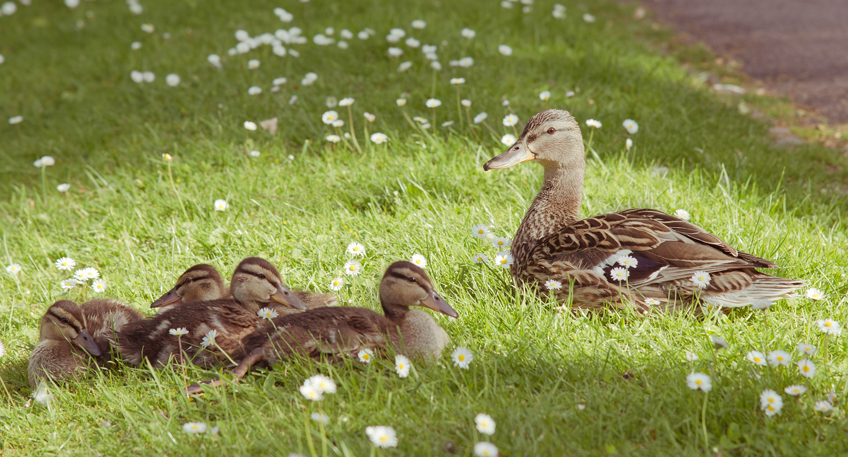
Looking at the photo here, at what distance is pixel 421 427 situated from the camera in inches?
115

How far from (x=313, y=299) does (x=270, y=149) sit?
266 cm

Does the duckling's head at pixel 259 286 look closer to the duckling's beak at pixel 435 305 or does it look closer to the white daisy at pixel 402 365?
the duckling's beak at pixel 435 305

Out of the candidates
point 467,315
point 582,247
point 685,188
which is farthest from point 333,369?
point 685,188

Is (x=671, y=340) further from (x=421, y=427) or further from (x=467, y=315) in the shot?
(x=421, y=427)

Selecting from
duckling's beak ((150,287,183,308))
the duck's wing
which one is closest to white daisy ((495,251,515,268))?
the duck's wing

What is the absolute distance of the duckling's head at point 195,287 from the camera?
4.00 meters

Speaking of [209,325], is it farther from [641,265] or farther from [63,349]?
[641,265]

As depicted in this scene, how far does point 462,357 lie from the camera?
10.6 feet

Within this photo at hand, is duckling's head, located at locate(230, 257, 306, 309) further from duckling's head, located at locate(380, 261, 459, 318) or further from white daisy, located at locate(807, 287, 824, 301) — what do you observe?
white daisy, located at locate(807, 287, 824, 301)

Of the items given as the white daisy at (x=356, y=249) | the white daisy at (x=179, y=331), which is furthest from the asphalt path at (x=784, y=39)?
the white daisy at (x=179, y=331)

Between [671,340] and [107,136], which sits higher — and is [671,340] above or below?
above

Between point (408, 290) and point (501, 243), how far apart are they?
1196mm

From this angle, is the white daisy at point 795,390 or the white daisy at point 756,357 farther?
the white daisy at point 756,357

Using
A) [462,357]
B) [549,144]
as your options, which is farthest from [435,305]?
[549,144]
